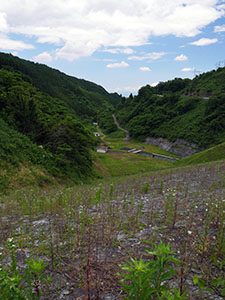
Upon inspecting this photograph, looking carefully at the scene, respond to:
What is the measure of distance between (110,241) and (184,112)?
125m

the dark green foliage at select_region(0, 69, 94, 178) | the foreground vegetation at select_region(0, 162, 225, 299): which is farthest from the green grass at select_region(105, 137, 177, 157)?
the foreground vegetation at select_region(0, 162, 225, 299)

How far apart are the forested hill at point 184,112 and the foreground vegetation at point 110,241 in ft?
293

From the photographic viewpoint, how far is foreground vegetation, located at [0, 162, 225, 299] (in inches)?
222

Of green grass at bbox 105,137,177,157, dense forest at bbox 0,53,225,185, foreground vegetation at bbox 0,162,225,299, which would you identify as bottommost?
green grass at bbox 105,137,177,157

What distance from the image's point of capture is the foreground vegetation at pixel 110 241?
222 inches

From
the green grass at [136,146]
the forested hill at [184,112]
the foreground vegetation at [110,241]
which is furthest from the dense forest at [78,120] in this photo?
the foreground vegetation at [110,241]

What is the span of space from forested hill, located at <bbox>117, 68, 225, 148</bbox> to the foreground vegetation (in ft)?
293

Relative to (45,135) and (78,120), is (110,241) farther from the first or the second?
(78,120)

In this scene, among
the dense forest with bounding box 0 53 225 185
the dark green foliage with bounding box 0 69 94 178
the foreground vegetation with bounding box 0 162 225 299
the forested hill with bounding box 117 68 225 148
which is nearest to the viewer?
the foreground vegetation with bounding box 0 162 225 299

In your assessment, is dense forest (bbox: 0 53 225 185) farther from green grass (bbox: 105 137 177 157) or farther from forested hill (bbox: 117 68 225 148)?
green grass (bbox: 105 137 177 157)

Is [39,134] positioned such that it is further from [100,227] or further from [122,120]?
[122,120]

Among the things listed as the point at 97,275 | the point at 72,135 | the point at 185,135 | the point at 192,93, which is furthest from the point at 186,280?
the point at 192,93

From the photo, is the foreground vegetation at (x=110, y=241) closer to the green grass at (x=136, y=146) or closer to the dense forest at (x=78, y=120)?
the dense forest at (x=78, y=120)

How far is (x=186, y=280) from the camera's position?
5.86 m
